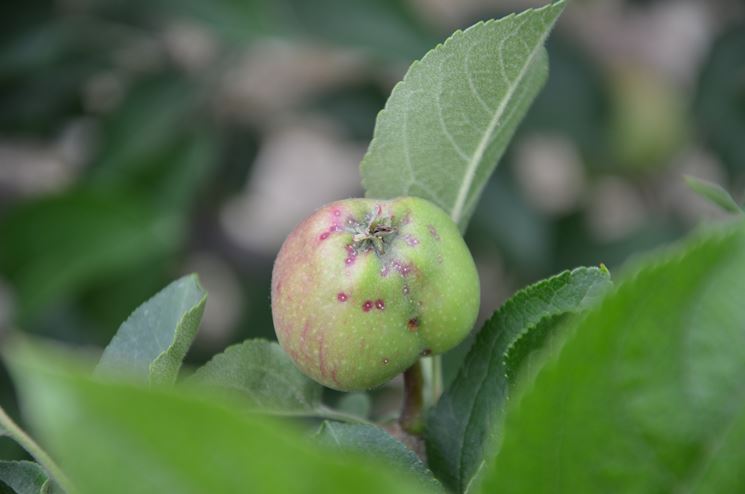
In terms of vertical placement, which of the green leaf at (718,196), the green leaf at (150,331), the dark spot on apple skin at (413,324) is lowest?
the green leaf at (150,331)

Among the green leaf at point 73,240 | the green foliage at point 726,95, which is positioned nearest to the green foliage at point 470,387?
the green leaf at point 73,240

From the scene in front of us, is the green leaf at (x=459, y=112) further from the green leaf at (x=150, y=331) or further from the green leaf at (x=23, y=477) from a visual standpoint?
the green leaf at (x=23, y=477)

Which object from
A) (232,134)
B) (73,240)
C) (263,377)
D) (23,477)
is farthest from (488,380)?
(232,134)

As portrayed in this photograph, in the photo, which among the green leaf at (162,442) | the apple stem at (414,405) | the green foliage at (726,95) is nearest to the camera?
the green leaf at (162,442)

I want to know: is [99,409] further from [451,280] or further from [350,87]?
[350,87]

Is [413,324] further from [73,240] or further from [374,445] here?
[73,240]

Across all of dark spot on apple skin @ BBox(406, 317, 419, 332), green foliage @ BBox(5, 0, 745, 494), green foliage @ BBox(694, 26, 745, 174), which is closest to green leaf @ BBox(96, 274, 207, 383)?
green foliage @ BBox(5, 0, 745, 494)

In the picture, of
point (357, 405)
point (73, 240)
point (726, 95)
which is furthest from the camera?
point (726, 95)
